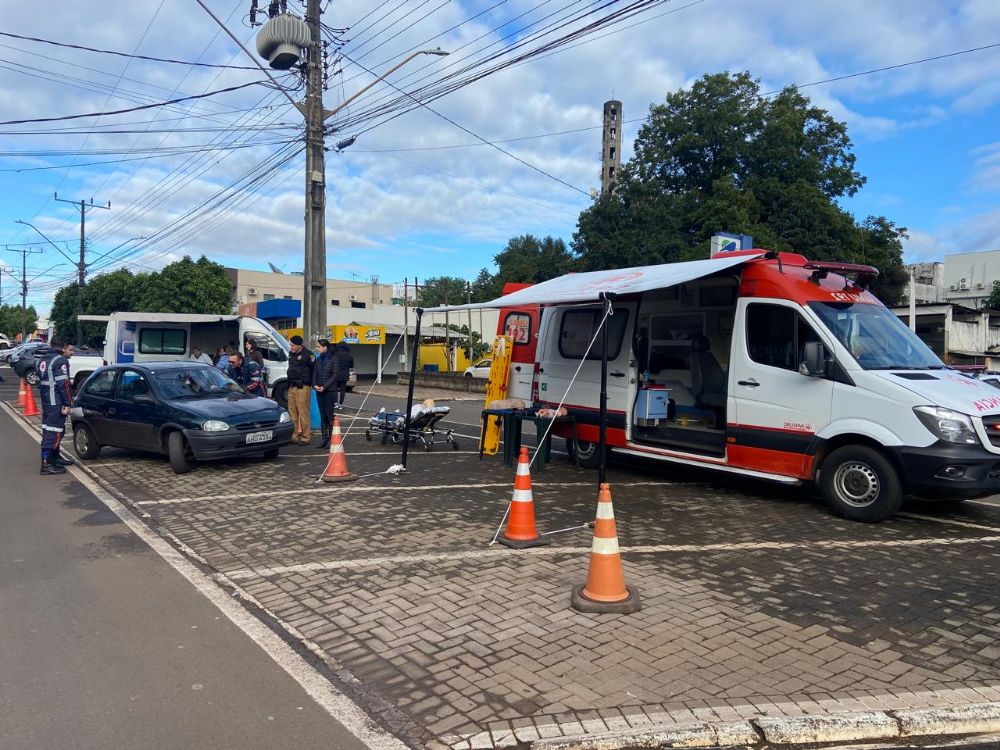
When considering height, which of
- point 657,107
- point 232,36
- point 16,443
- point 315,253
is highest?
point 657,107

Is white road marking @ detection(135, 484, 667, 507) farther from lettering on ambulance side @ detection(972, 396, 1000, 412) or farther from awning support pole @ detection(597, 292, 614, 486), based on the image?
lettering on ambulance side @ detection(972, 396, 1000, 412)

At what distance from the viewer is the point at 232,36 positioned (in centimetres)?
1444

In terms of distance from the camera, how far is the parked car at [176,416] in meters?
9.65

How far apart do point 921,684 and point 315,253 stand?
15429 millimetres

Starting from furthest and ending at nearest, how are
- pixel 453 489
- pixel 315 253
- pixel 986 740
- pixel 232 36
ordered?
pixel 315 253 → pixel 232 36 → pixel 453 489 → pixel 986 740

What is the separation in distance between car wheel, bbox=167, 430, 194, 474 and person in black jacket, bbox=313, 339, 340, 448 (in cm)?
260

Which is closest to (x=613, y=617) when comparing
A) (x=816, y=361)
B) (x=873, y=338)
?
(x=816, y=361)

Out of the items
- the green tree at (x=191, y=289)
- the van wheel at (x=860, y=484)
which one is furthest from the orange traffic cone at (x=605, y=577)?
the green tree at (x=191, y=289)

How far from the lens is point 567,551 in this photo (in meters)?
6.03

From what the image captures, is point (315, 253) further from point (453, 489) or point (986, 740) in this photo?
point (986, 740)

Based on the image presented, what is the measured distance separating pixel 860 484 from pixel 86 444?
10787 millimetres

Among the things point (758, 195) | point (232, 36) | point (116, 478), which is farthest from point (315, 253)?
point (758, 195)

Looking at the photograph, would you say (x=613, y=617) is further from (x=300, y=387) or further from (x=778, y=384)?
(x=300, y=387)

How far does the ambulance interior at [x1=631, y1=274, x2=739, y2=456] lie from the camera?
9047mm
